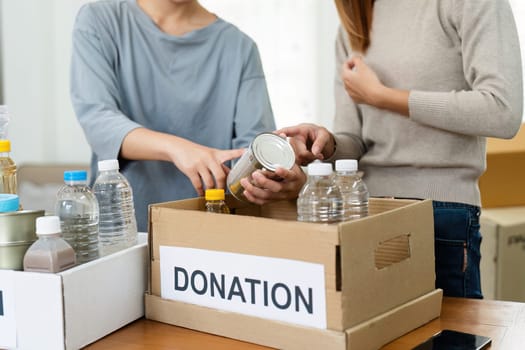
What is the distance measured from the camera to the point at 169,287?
3.91 feet

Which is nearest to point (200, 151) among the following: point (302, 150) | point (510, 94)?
point (302, 150)

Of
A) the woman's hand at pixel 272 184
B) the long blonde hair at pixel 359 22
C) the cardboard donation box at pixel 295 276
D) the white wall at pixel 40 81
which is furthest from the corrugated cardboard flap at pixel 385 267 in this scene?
the white wall at pixel 40 81

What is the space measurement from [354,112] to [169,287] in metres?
0.74

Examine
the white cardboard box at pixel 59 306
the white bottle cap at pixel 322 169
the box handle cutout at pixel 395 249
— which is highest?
the white bottle cap at pixel 322 169

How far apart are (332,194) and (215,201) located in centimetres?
22

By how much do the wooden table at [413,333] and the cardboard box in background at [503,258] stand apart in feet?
4.80

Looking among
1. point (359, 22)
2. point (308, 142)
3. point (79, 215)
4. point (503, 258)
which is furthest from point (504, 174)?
point (79, 215)

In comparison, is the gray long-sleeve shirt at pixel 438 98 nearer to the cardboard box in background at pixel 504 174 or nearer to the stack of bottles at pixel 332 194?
the stack of bottles at pixel 332 194

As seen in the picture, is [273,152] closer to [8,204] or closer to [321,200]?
[321,200]

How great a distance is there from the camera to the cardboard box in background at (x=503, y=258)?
2623mm

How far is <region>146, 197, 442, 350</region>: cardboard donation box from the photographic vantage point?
994 mm

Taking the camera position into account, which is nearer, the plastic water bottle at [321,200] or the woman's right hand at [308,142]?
the plastic water bottle at [321,200]

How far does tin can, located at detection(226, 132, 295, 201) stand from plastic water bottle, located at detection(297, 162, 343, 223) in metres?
0.05

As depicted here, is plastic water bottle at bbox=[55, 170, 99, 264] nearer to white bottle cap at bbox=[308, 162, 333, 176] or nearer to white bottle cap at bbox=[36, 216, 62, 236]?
white bottle cap at bbox=[36, 216, 62, 236]
